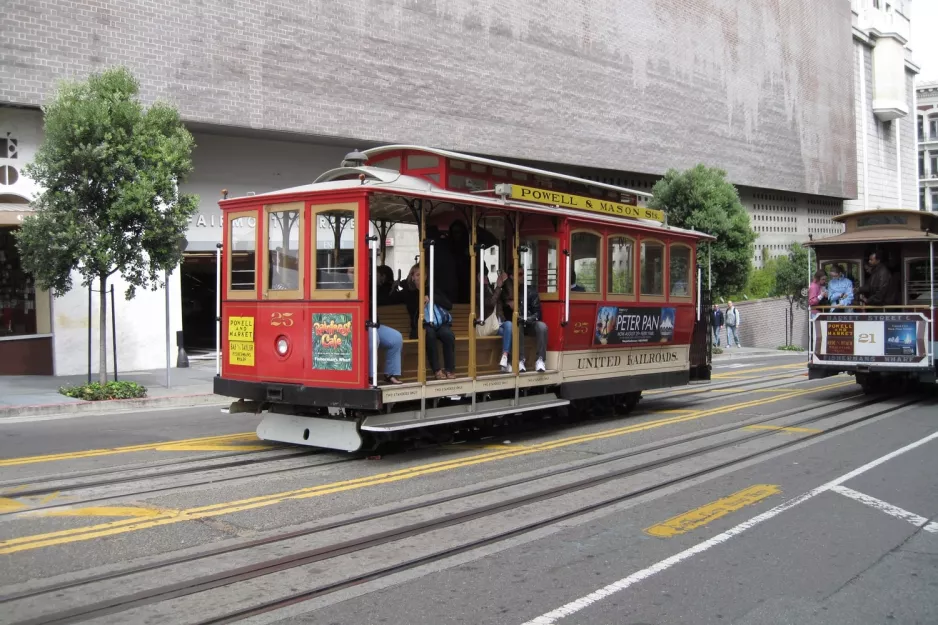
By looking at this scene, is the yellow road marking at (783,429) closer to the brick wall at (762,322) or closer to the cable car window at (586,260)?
the cable car window at (586,260)

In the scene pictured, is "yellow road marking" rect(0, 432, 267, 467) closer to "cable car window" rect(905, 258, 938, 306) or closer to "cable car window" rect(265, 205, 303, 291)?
"cable car window" rect(265, 205, 303, 291)

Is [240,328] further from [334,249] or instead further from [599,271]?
[599,271]

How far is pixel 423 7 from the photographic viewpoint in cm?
2605

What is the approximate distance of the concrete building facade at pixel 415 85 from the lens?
19.5m

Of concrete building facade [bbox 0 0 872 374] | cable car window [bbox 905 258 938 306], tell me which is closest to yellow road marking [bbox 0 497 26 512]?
concrete building facade [bbox 0 0 872 374]

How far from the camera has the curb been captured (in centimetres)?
1393

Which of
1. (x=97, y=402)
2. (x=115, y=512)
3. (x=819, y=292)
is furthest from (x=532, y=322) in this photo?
(x=97, y=402)

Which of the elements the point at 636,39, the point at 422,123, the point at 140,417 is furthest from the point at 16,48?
the point at 636,39

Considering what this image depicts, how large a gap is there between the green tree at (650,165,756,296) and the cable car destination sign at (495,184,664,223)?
58.2 ft

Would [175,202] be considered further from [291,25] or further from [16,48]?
[291,25]

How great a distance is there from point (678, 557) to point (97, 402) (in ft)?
38.8

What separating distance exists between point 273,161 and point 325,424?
16167mm

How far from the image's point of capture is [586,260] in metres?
11.8

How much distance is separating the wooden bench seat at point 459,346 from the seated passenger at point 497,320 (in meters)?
0.10
